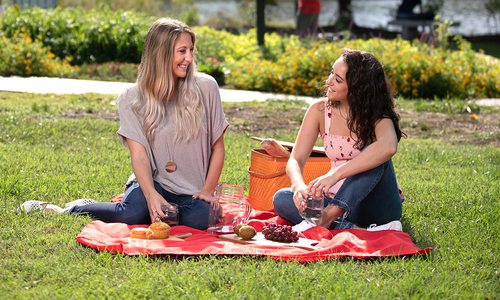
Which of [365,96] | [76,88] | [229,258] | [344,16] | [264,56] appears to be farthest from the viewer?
[344,16]

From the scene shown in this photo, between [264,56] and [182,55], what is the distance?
26.8ft

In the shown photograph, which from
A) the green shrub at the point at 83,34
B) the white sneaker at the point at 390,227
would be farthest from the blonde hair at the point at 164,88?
the green shrub at the point at 83,34

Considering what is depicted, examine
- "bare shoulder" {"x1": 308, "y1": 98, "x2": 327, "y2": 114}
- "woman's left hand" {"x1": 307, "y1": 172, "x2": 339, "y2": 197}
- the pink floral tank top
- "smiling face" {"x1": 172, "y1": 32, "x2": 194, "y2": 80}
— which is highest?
"smiling face" {"x1": 172, "y1": 32, "x2": 194, "y2": 80}

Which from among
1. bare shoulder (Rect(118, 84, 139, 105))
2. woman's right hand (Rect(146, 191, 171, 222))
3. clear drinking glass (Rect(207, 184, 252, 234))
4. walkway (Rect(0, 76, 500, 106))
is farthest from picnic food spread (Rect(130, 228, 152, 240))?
walkway (Rect(0, 76, 500, 106))

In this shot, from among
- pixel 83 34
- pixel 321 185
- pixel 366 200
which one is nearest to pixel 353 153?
pixel 366 200

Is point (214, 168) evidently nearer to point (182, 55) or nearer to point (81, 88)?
point (182, 55)

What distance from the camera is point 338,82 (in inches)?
221

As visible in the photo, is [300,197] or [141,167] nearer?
[300,197]

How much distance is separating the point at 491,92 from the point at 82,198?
740cm

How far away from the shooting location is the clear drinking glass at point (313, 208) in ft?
17.6

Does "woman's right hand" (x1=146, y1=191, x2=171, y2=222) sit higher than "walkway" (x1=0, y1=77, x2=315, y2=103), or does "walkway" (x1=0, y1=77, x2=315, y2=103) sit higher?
"woman's right hand" (x1=146, y1=191, x2=171, y2=222)

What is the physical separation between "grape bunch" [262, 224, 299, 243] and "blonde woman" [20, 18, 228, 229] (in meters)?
0.46

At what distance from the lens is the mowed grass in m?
4.36

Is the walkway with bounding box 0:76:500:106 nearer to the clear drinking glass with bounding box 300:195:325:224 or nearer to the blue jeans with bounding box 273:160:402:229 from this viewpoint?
the blue jeans with bounding box 273:160:402:229
